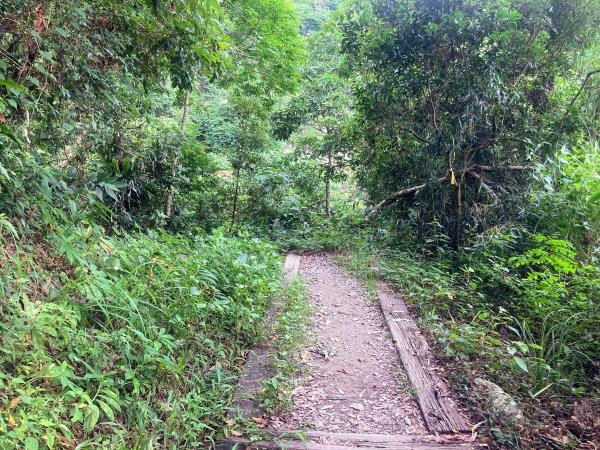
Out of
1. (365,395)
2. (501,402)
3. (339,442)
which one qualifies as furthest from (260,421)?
(501,402)

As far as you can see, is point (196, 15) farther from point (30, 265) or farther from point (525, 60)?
point (525, 60)

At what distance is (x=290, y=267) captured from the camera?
5652 mm

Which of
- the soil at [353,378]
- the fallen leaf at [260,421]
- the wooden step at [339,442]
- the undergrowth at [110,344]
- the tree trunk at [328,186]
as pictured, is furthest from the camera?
the tree trunk at [328,186]

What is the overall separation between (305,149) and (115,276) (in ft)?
21.4

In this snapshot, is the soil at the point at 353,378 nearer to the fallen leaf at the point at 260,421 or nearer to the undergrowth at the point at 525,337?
the fallen leaf at the point at 260,421

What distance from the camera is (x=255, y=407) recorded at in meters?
2.55

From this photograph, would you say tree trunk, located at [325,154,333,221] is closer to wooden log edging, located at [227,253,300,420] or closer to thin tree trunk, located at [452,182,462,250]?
thin tree trunk, located at [452,182,462,250]

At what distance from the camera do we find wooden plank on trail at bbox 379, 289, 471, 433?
8.14ft

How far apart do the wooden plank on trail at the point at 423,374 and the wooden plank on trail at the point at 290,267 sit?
4.45ft

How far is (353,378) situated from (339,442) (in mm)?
779

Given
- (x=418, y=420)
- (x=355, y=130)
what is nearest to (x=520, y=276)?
(x=418, y=420)

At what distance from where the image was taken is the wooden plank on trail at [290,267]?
5.11 m

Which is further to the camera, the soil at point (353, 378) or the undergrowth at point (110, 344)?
the soil at point (353, 378)

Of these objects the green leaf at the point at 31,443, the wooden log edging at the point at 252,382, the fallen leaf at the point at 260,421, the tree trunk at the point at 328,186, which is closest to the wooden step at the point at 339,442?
the fallen leaf at the point at 260,421
